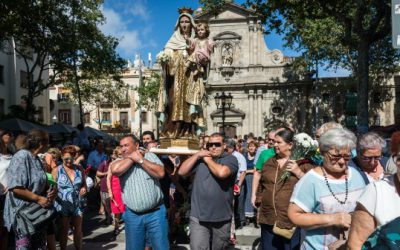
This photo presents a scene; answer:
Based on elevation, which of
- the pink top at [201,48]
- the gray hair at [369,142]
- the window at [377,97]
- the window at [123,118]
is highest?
the window at [377,97]

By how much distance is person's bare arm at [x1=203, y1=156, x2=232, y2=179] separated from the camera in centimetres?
475

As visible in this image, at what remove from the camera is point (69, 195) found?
20.6 feet

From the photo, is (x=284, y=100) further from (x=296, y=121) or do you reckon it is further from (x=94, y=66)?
(x=94, y=66)

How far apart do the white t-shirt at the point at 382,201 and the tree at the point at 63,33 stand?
18141 millimetres

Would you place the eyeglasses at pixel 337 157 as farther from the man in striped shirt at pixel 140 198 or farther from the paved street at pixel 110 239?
the paved street at pixel 110 239

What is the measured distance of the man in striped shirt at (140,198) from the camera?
4867mm

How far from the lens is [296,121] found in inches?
1528

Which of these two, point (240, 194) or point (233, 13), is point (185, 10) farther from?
point (233, 13)

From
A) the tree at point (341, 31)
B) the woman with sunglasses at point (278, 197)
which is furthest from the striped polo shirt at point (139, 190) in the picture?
the tree at point (341, 31)

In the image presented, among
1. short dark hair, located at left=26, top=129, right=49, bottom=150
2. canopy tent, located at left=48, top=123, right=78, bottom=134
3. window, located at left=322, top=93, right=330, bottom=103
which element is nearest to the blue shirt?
short dark hair, located at left=26, top=129, right=49, bottom=150

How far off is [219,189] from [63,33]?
1857 cm

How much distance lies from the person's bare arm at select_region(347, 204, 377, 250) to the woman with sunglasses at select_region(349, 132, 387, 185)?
5.21ft

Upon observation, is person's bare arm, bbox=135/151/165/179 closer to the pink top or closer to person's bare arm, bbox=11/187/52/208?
person's bare arm, bbox=11/187/52/208

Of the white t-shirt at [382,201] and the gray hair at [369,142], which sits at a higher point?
the gray hair at [369,142]
